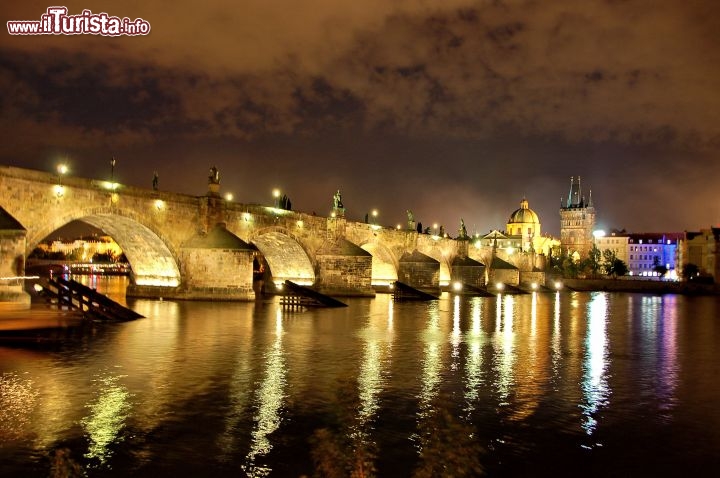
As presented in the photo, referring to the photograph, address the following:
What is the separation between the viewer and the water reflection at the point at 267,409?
8.04 meters

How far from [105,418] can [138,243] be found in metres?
25.3

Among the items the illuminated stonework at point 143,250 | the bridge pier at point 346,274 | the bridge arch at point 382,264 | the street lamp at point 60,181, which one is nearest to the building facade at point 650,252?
the bridge arch at point 382,264

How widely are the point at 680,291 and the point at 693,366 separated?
70.7m

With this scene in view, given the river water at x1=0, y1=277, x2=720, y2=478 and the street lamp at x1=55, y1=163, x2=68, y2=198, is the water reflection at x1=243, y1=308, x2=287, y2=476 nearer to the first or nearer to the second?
the river water at x1=0, y1=277, x2=720, y2=478

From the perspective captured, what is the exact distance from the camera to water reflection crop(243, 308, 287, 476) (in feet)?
26.4

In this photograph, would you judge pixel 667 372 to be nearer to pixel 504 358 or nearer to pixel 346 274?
pixel 504 358

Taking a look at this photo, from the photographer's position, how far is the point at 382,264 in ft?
190

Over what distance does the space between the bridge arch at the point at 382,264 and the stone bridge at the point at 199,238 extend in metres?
0.17

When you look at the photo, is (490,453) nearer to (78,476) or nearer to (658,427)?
(658,427)

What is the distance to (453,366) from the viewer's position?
1538 cm

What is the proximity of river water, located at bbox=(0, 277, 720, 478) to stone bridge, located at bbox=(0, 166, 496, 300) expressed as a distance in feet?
27.9

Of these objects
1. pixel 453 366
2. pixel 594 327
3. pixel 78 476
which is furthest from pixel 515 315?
pixel 78 476

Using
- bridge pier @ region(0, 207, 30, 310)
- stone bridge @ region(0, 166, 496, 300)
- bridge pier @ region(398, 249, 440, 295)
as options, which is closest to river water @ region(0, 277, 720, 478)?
bridge pier @ region(0, 207, 30, 310)

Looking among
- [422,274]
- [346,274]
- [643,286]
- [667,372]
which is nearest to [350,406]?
[667,372]
